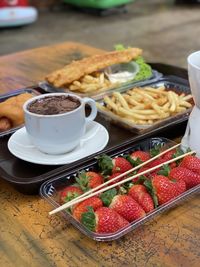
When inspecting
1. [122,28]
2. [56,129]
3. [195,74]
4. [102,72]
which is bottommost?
[122,28]

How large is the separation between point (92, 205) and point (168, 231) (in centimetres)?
13

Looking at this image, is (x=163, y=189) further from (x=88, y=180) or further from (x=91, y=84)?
(x=91, y=84)

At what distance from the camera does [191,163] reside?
0.77m

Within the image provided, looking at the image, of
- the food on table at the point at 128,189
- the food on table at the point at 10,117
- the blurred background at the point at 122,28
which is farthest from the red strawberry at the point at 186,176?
the blurred background at the point at 122,28

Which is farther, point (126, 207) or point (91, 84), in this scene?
point (91, 84)

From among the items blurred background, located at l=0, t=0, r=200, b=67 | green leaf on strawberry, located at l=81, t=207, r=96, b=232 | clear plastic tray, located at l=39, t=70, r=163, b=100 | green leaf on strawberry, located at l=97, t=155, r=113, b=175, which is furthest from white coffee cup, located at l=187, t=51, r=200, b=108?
blurred background, located at l=0, t=0, r=200, b=67

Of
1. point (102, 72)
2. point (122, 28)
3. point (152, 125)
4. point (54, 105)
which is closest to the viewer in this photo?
point (54, 105)

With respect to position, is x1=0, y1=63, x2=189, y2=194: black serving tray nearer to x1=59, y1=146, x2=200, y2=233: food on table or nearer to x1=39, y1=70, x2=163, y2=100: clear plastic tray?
x1=59, y1=146, x2=200, y2=233: food on table

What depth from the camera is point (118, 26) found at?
4.84 meters

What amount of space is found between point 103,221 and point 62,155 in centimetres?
26

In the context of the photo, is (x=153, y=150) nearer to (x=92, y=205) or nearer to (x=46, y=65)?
(x=92, y=205)

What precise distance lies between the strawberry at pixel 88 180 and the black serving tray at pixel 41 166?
0.06 m

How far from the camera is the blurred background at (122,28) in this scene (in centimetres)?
399

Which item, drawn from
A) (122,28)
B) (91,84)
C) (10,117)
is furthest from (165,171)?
(122,28)
